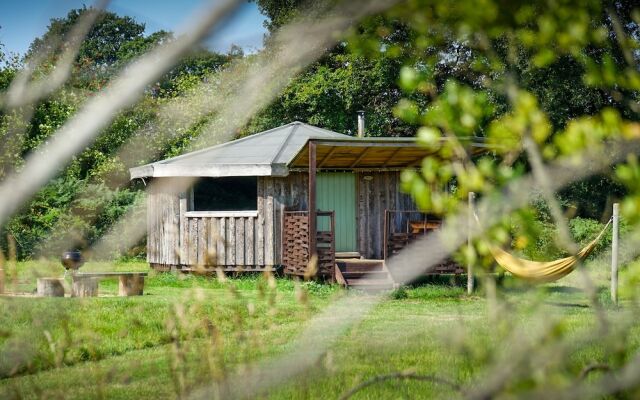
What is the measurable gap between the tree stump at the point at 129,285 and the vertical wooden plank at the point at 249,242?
3.89 meters

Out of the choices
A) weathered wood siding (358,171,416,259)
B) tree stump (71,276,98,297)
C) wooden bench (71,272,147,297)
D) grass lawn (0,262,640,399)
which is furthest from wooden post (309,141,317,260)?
tree stump (71,276,98,297)

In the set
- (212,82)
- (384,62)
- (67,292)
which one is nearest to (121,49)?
(384,62)

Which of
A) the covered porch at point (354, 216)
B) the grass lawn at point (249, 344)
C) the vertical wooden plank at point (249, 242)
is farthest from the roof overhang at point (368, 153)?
the grass lawn at point (249, 344)

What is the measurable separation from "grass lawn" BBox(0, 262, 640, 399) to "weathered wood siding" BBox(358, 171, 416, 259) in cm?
443

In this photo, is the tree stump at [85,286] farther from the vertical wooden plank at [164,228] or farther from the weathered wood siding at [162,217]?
the vertical wooden plank at [164,228]

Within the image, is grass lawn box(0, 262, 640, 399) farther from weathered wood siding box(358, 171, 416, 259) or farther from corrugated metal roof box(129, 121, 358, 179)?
weathered wood siding box(358, 171, 416, 259)

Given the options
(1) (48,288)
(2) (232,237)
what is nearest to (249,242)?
(2) (232,237)

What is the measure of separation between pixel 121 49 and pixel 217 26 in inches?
1370

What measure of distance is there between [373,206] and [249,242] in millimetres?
2520

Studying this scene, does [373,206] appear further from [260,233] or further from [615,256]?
[615,256]

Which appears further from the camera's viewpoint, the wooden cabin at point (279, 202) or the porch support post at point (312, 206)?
the wooden cabin at point (279, 202)

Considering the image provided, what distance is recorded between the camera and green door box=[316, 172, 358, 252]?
1594 centimetres

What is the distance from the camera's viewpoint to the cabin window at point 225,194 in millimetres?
16016

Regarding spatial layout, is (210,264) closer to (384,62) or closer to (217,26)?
(217,26)
